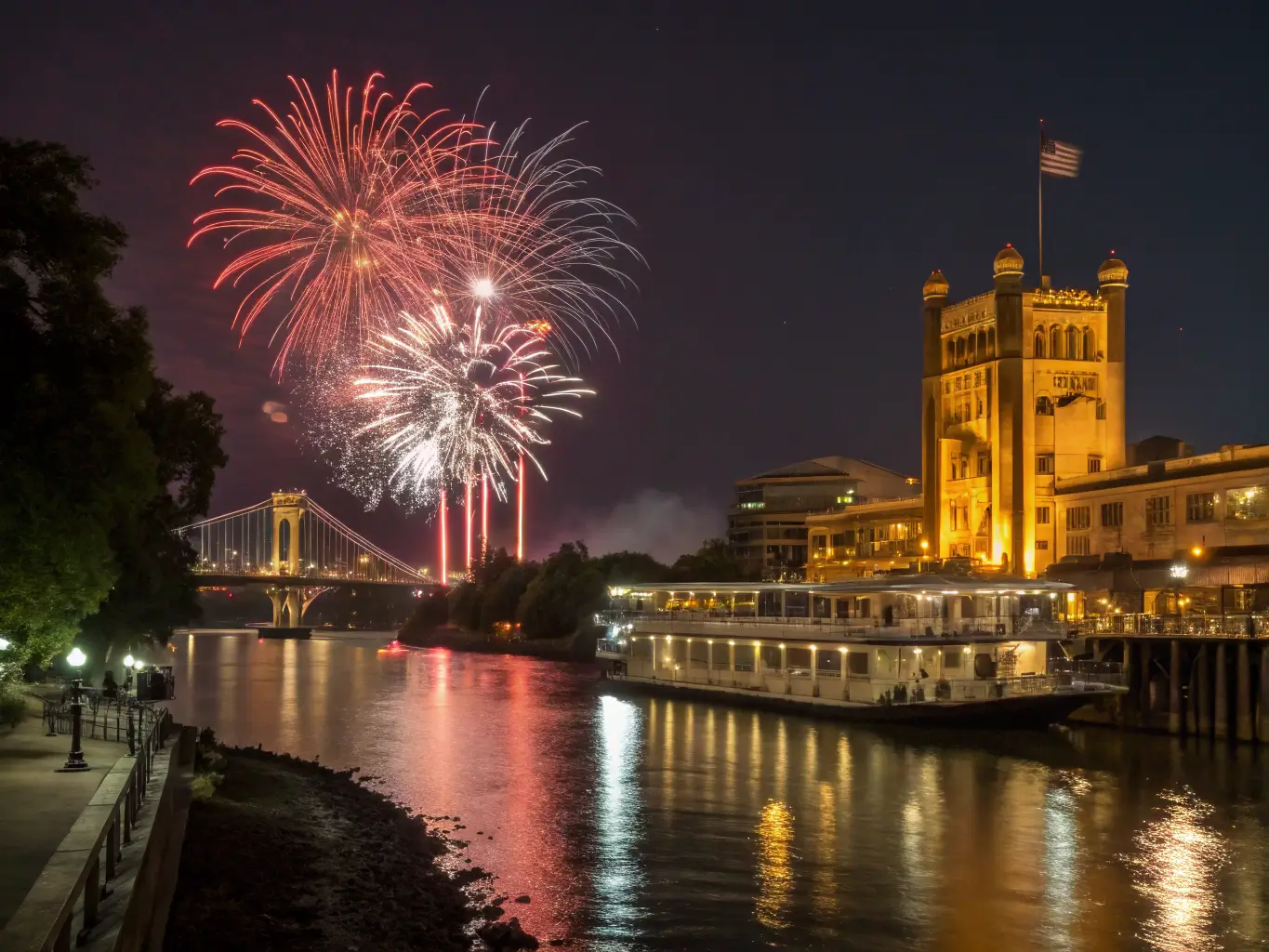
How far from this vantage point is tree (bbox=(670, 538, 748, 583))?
326 feet

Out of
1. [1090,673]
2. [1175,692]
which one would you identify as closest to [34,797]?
[1090,673]

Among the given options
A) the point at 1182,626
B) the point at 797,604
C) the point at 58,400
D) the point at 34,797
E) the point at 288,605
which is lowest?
the point at 288,605

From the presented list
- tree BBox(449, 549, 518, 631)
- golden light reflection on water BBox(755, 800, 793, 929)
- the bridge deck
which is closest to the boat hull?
golden light reflection on water BBox(755, 800, 793, 929)

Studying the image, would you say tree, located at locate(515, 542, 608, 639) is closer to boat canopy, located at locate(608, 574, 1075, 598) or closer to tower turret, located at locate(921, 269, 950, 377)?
tower turret, located at locate(921, 269, 950, 377)

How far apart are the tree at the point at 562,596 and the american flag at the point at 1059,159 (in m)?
50.6

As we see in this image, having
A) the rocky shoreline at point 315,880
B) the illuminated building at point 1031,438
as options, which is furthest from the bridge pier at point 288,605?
the rocky shoreline at point 315,880

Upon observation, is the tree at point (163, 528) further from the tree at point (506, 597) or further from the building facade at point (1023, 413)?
the tree at point (506, 597)

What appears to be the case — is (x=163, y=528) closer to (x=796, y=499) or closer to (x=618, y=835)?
(x=618, y=835)

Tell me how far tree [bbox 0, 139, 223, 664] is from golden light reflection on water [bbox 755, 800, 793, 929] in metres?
12.4

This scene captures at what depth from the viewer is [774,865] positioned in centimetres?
2459

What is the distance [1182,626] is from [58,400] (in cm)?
3847

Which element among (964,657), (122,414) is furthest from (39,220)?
(964,657)

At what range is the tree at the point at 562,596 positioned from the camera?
102m

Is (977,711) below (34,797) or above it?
below
